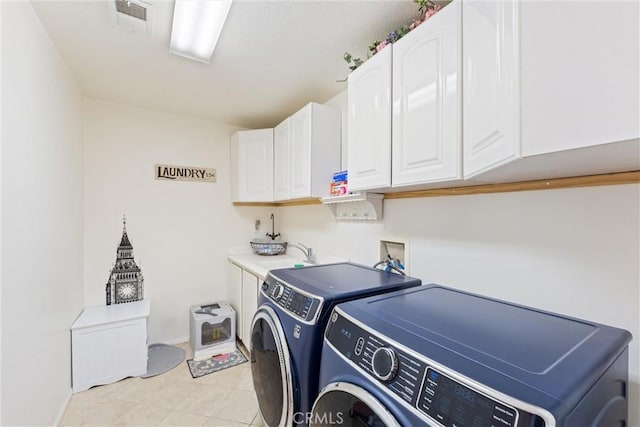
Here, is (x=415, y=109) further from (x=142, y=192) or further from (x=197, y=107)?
(x=142, y=192)

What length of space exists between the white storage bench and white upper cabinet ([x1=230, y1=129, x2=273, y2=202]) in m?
1.40

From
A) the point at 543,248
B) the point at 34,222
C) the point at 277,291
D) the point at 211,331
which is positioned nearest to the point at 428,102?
the point at 543,248

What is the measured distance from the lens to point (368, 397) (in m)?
0.69

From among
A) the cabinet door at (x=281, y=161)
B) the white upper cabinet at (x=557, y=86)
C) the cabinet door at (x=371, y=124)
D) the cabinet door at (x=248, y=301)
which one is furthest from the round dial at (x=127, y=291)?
the white upper cabinet at (x=557, y=86)

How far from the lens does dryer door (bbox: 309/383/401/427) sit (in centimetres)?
66

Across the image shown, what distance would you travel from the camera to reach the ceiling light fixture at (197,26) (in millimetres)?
1275

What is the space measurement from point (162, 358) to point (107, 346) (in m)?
0.50

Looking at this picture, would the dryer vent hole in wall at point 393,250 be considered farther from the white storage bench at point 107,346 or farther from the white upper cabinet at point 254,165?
the white storage bench at point 107,346

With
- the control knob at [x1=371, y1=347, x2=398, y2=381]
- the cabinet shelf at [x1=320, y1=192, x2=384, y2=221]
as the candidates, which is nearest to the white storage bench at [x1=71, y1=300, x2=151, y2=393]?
the cabinet shelf at [x1=320, y1=192, x2=384, y2=221]

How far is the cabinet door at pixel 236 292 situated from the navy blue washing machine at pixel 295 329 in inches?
46.0

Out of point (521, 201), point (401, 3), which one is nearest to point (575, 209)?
point (521, 201)

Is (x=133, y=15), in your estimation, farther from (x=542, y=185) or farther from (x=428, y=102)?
(x=542, y=185)

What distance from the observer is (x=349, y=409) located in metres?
0.75

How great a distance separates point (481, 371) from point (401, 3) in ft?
5.00
